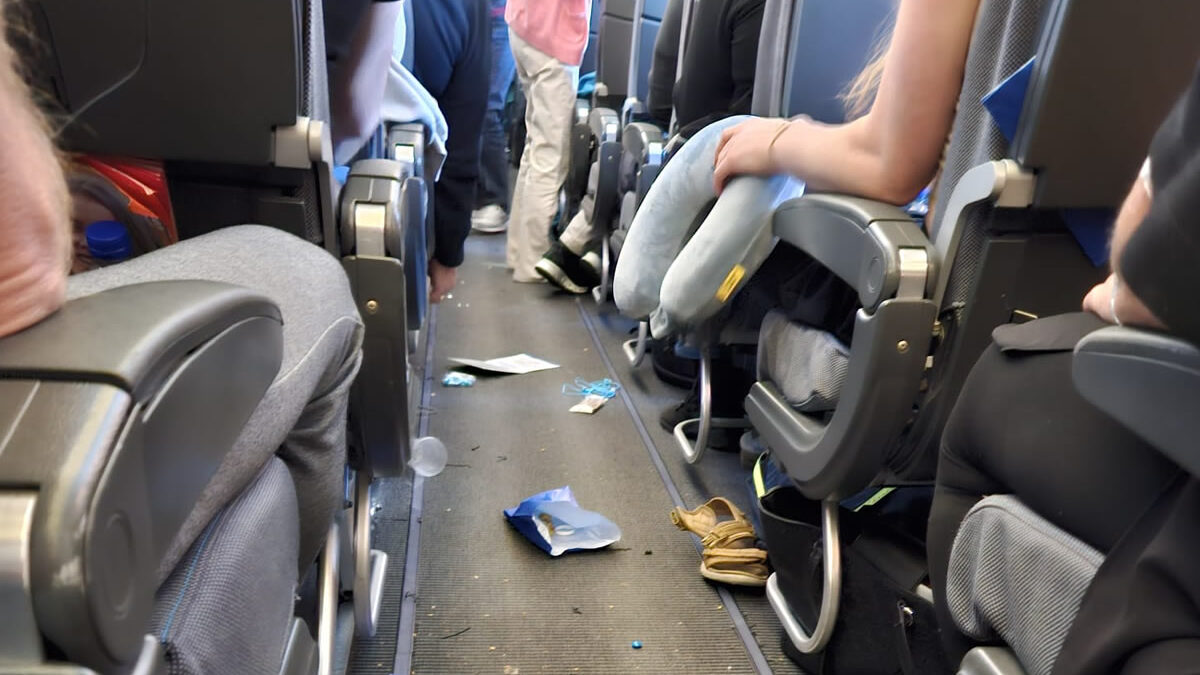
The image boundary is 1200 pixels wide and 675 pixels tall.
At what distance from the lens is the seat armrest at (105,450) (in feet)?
0.99

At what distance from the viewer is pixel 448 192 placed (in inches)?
84.8

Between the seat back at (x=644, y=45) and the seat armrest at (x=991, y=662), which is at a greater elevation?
the seat back at (x=644, y=45)

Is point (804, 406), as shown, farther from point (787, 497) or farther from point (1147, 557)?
point (1147, 557)

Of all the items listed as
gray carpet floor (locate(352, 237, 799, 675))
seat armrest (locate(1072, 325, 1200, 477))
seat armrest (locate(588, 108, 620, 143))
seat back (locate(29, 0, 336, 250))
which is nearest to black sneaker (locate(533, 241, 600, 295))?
seat armrest (locate(588, 108, 620, 143))

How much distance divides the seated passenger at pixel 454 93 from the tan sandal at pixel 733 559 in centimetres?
111

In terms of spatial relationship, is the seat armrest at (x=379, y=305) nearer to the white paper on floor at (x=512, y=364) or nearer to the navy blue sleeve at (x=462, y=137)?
the navy blue sleeve at (x=462, y=137)

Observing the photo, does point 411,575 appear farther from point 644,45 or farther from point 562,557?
point 644,45

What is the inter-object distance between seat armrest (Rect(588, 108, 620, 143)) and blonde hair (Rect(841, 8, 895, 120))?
1.48 m

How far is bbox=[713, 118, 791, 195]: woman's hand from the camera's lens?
1.19 metres

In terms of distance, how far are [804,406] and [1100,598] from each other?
0.63 meters

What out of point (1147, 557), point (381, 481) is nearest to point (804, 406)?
point (1147, 557)

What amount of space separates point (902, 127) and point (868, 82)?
0.35 metres

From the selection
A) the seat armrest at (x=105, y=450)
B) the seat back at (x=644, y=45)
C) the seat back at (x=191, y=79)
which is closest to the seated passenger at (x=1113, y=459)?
the seat armrest at (x=105, y=450)

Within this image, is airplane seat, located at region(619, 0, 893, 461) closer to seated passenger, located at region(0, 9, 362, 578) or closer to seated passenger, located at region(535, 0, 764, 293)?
seated passenger, located at region(535, 0, 764, 293)
